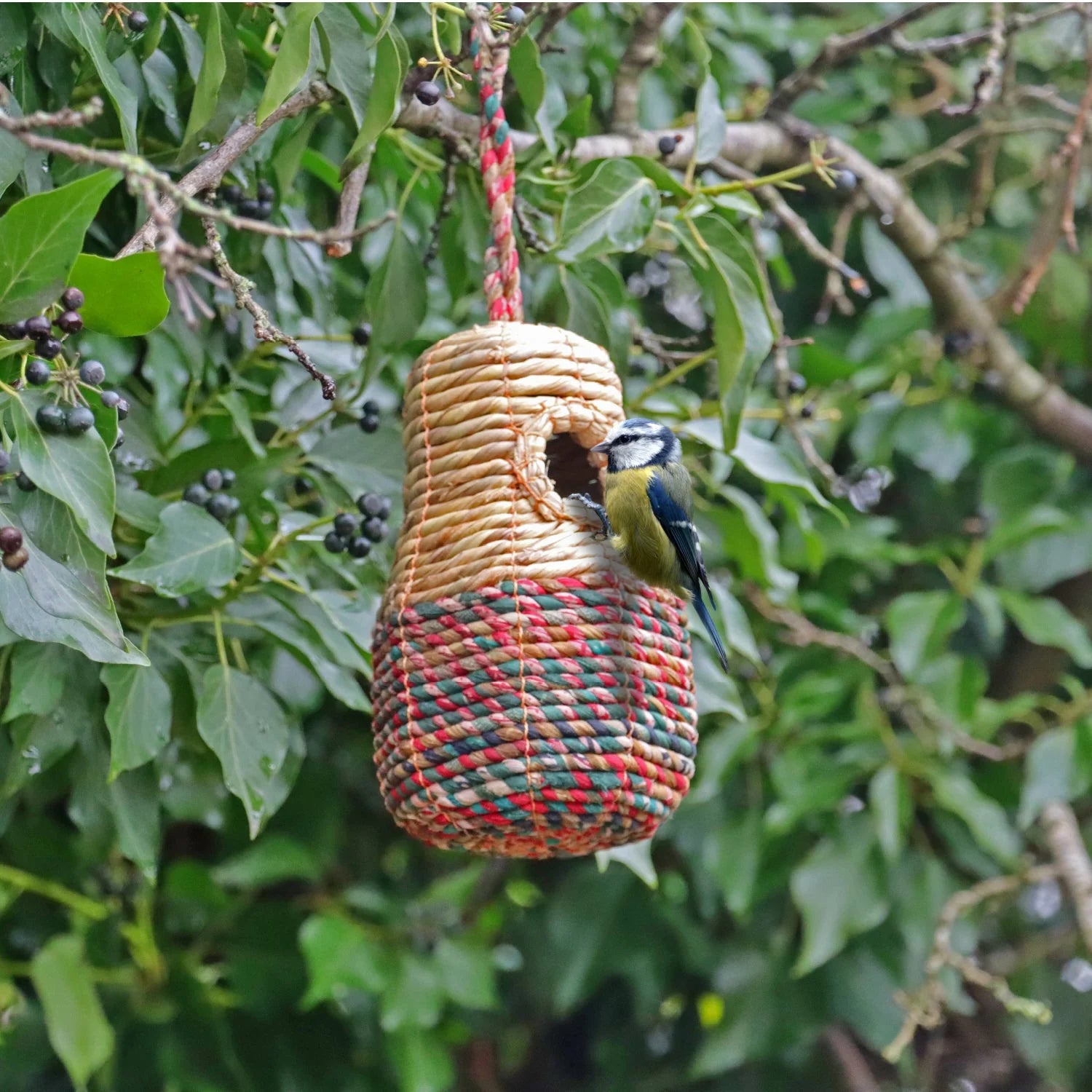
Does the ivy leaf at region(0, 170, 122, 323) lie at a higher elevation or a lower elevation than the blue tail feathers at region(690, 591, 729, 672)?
higher

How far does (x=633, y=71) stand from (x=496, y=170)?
2.87 ft

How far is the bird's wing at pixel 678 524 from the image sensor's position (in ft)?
5.33

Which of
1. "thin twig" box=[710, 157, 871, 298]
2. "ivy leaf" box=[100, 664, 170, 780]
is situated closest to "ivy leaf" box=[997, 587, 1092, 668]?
"thin twig" box=[710, 157, 871, 298]

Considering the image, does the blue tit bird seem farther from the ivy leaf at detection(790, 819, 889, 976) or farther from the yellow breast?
the ivy leaf at detection(790, 819, 889, 976)

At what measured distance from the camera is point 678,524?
64.2 inches

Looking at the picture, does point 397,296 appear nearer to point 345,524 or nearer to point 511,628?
point 345,524

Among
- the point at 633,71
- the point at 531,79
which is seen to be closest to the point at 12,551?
the point at 531,79

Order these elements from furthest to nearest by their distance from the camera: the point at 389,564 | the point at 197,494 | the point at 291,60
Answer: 1. the point at 389,564
2. the point at 197,494
3. the point at 291,60

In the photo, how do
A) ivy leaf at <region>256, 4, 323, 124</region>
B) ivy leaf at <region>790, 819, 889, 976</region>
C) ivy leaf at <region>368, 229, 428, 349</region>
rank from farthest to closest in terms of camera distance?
ivy leaf at <region>790, 819, 889, 976</region> → ivy leaf at <region>368, 229, 428, 349</region> → ivy leaf at <region>256, 4, 323, 124</region>

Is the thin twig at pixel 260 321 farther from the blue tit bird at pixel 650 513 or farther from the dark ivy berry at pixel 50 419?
the blue tit bird at pixel 650 513

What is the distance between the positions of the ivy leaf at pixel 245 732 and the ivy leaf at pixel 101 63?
26.4 inches

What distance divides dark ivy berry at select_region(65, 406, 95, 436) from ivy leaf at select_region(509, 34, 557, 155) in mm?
789

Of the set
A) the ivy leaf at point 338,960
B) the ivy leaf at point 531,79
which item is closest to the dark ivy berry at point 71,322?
the ivy leaf at point 531,79

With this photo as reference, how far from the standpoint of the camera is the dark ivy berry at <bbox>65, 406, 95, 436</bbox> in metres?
1.34
